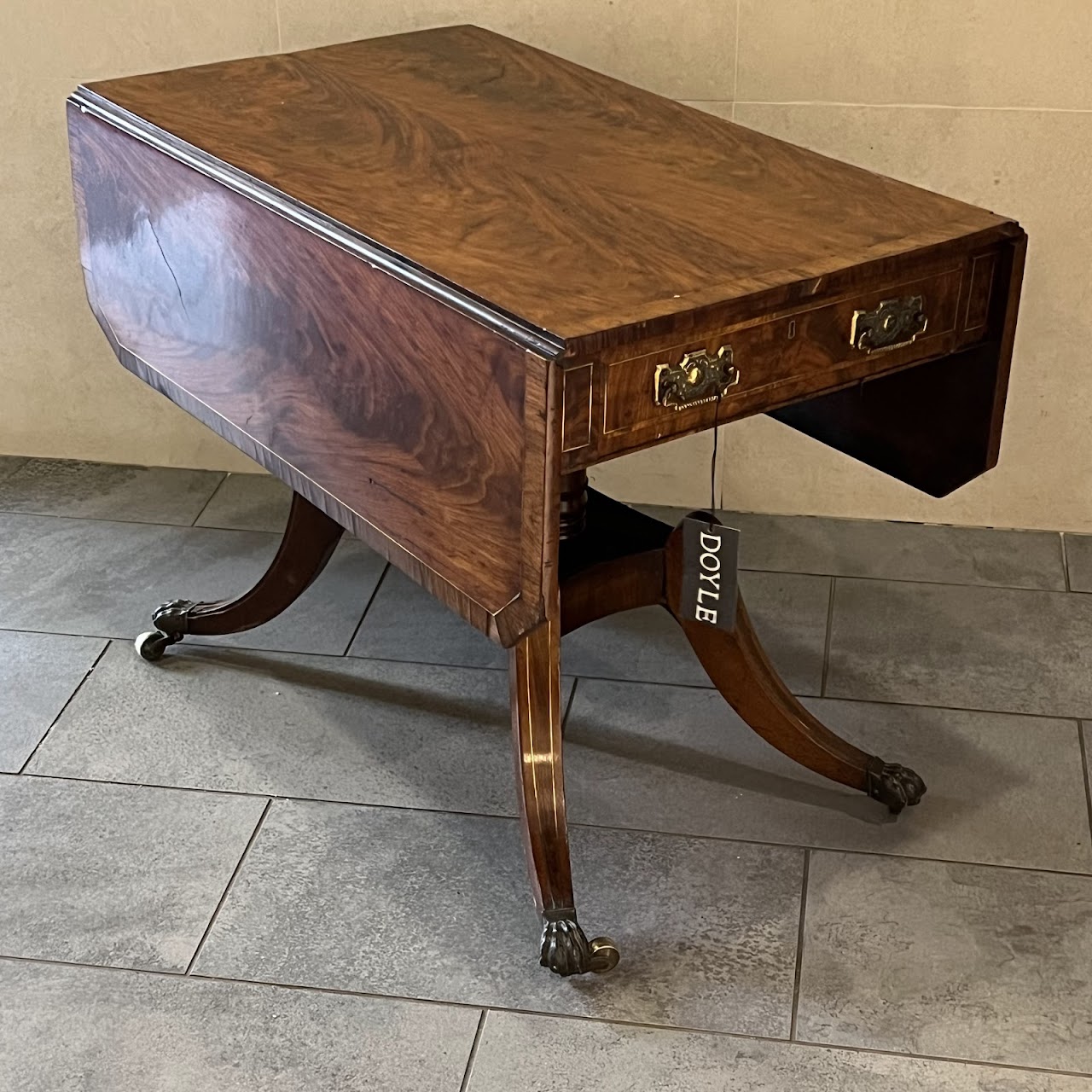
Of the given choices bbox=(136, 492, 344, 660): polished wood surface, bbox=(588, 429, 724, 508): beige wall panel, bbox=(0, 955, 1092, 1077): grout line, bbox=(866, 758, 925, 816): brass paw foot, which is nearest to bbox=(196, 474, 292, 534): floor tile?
bbox=(136, 492, 344, 660): polished wood surface

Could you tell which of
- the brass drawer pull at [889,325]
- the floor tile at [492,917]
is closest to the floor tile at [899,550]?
the floor tile at [492,917]

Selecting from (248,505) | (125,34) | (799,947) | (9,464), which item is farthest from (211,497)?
(799,947)

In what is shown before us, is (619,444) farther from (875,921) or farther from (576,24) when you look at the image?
(576,24)

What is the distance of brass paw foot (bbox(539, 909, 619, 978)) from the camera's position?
166 centimetres

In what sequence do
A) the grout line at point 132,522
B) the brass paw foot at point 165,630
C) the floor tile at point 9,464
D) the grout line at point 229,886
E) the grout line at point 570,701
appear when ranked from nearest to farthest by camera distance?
the grout line at point 229,886
the grout line at point 570,701
the brass paw foot at point 165,630
the grout line at point 132,522
the floor tile at point 9,464

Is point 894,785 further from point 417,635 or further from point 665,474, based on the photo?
point 665,474

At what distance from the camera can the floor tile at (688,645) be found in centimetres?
221

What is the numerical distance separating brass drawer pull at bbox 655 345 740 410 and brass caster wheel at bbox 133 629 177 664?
1063mm

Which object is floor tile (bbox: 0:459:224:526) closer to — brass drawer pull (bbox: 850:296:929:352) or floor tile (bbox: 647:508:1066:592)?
floor tile (bbox: 647:508:1066:592)

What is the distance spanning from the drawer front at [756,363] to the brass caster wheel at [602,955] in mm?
571

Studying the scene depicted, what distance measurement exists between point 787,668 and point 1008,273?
786mm

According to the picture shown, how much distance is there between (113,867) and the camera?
1.85 metres

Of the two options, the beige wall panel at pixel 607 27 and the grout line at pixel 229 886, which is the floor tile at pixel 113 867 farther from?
the beige wall panel at pixel 607 27

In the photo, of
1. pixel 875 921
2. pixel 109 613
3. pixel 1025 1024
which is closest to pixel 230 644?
pixel 109 613
